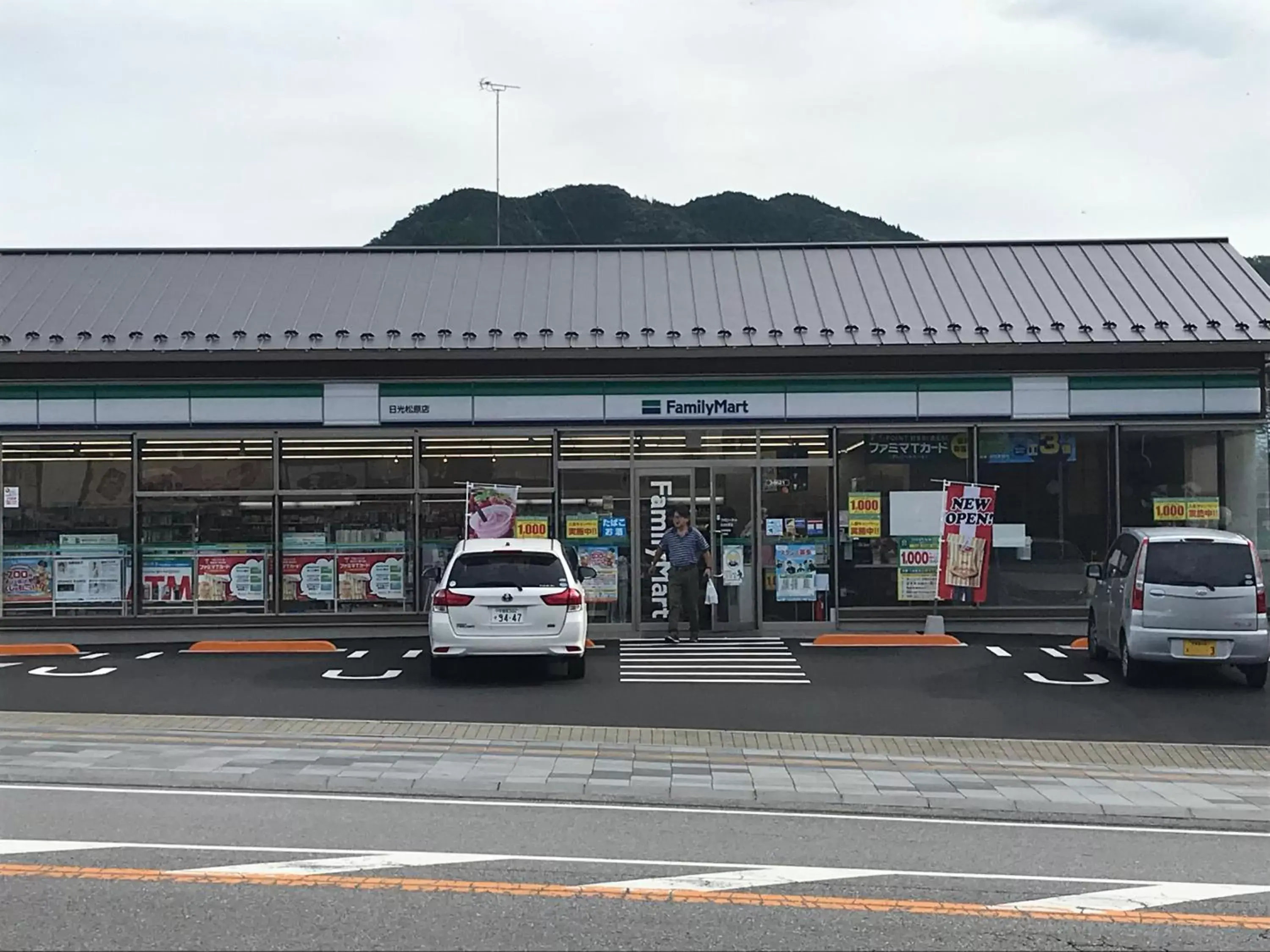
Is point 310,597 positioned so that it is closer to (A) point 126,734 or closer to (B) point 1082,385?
(A) point 126,734

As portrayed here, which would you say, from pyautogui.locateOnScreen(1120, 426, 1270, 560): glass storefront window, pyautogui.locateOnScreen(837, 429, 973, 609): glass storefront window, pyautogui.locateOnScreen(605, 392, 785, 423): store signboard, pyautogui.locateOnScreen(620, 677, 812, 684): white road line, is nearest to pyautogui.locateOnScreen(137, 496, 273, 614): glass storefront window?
pyautogui.locateOnScreen(605, 392, 785, 423): store signboard

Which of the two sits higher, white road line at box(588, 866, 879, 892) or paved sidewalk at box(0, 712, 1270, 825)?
white road line at box(588, 866, 879, 892)

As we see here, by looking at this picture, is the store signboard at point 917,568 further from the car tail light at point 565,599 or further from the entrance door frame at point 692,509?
the car tail light at point 565,599

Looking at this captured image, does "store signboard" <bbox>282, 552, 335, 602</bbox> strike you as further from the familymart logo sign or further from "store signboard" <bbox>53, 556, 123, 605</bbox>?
the familymart logo sign

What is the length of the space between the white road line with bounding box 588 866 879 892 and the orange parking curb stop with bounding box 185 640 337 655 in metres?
12.0

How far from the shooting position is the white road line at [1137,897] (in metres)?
6.39

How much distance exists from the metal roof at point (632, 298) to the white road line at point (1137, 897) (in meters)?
13.0

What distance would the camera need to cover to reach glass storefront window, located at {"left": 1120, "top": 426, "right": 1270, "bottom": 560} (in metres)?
19.4

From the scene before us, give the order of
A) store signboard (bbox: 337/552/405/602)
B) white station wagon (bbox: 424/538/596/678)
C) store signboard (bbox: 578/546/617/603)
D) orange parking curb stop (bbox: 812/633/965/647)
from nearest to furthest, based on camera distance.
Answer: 1. white station wagon (bbox: 424/538/596/678)
2. orange parking curb stop (bbox: 812/633/965/647)
3. store signboard (bbox: 578/546/617/603)
4. store signboard (bbox: 337/552/405/602)

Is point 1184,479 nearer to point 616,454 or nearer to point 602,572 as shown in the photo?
point 616,454

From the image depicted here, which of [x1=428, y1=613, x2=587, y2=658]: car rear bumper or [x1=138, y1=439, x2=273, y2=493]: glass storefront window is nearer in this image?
[x1=428, y1=613, x2=587, y2=658]: car rear bumper

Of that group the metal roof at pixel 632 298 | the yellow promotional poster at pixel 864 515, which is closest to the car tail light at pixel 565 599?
the metal roof at pixel 632 298

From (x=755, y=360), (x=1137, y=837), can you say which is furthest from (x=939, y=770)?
(x=755, y=360)

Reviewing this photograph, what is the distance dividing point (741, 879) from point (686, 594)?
11.0m
